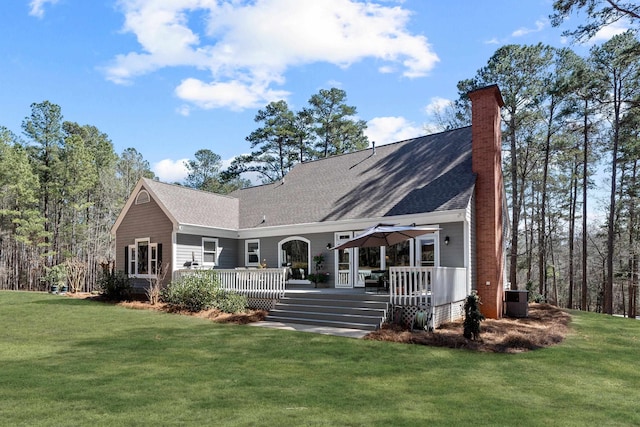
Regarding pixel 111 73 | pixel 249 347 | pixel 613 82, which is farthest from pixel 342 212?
pixel 613 82

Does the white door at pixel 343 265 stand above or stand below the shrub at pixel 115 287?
above

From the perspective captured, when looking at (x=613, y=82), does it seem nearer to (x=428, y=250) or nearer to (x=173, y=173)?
(x=428, y=250)

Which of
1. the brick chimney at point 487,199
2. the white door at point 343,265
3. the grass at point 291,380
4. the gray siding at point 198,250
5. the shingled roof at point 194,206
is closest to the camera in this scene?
the grass at point 291,380

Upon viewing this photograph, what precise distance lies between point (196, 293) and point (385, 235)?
6.59 m

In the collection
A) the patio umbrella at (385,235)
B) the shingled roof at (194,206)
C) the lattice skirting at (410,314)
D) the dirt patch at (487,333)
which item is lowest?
the dirt patch at (487,333)

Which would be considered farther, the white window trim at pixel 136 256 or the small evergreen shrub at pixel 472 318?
the white window trim at pixel 136 256

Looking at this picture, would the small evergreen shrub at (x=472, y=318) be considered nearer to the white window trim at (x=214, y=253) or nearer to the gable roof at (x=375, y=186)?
the gable roof at (x=375, y=186)

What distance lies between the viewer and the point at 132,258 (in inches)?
719

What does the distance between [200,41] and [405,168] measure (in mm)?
9119

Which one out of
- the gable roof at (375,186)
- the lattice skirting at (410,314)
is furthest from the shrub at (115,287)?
the lattice skirting at (410,314)

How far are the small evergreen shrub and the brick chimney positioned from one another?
4177 mm

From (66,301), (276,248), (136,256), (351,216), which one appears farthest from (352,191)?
(66,301)

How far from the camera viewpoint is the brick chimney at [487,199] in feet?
42.9

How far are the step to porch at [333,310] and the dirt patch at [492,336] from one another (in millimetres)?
608
